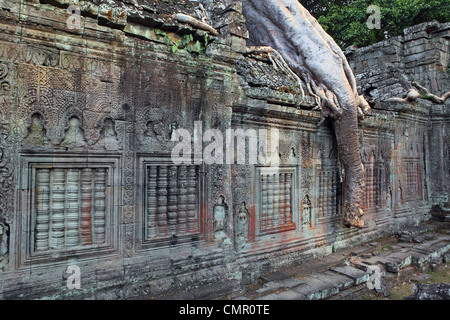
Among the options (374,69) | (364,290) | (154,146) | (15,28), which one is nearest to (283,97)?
(154,146)

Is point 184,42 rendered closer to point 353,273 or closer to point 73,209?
point 73,209

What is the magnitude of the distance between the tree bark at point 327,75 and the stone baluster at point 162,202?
11.6ft

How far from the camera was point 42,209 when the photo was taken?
3.17 m

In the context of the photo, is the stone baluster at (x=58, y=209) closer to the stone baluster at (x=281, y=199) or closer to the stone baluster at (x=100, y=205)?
the stone baluster at (x=100, y=205)

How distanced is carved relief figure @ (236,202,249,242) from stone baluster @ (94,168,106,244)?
1.96 meters

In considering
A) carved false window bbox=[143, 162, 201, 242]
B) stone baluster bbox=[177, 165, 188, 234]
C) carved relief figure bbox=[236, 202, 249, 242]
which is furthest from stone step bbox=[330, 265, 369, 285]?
stone baluster bbox=[177, 165, 188, 234]

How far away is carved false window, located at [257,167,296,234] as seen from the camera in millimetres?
5105

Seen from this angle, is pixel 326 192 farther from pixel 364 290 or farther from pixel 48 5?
pixel 48 5

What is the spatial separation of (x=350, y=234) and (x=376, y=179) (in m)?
1.76

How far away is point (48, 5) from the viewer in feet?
10.4

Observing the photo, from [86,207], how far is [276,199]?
3051 mm

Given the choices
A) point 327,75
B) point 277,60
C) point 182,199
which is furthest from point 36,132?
point 327,75
